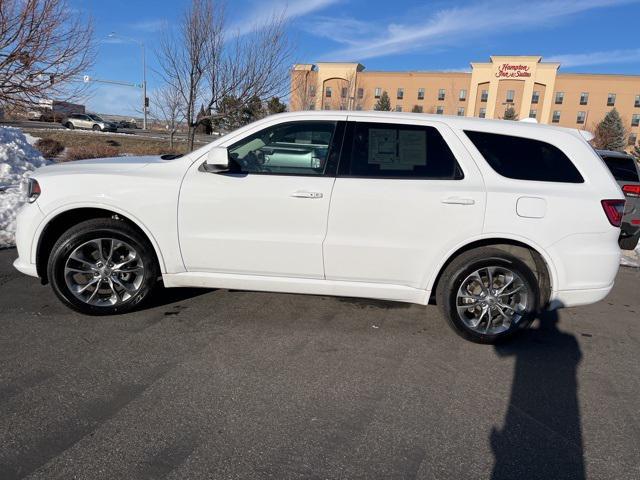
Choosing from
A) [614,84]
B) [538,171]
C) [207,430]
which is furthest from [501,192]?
[614,84]

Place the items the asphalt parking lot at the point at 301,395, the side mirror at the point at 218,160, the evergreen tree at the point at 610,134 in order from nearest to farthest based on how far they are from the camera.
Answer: the asphalt parking lot at the point at 301,395 → the side mirror at the point at 218,160 → the evergreen tree at the point at 610,134

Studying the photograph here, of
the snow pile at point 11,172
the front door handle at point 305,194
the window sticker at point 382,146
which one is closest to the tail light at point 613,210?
the window sticker at point 382,146

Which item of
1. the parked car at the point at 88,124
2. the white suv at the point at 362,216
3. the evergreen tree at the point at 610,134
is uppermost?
the evergreen tree at the point at 610,134

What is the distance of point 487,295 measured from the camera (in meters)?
3.71

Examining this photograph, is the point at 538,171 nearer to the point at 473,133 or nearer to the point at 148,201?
the point at 473,133

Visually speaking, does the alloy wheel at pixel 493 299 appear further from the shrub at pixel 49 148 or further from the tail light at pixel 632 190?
the shrub at pixel 49 148

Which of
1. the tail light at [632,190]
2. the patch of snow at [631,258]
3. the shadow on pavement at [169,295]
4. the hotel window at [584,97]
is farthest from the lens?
the hotel window at [584,97]

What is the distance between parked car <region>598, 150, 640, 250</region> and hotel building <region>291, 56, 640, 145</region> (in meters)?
55.4

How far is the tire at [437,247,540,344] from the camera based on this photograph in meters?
3.62

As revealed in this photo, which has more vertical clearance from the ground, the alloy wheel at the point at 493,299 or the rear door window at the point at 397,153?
the rear door window at the point at 397,153

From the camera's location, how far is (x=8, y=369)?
2980 millimetres

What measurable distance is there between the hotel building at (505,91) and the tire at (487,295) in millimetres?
59381

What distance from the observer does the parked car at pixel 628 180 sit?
7258mm

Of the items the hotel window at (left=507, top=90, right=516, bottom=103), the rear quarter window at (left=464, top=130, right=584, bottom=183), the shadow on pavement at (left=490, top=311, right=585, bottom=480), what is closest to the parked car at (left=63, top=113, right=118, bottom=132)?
the rear quarter window at (left=464, top=130, right=584, bottom=183)
